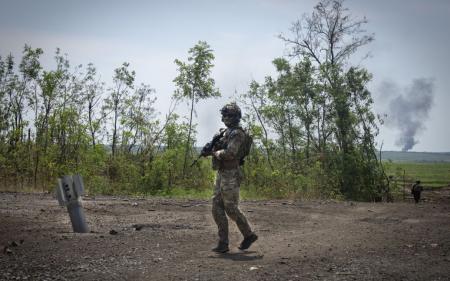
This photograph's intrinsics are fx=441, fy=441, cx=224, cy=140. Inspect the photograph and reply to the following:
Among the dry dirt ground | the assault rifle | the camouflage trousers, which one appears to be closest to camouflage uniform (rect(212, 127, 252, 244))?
the camouflage trousers

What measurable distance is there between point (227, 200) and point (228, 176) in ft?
1.08

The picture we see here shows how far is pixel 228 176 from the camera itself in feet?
20.0

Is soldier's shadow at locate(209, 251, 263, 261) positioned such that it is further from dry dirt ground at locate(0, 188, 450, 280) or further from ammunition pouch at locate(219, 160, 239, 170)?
ammunition pouch at locate(219, 160, 239, 170)

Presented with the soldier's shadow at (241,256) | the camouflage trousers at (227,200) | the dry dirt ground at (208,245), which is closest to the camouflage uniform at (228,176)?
the camouflage trousers at (227,200)

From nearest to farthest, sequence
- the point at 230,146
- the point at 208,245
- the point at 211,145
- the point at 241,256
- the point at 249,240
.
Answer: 1. the point at 241,256
2. the point at 230,146
3. the point at 249,240
4. the point at 211,145
5. the point at 208,245

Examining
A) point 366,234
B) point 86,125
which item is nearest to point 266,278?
point 366,234

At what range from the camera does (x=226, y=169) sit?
614 cm

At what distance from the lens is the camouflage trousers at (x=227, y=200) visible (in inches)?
239

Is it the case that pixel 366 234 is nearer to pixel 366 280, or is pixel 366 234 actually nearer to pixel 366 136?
pixel 366 280

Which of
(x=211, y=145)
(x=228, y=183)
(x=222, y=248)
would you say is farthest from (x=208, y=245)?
(x=211, y=145)

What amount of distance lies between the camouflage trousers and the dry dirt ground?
0.36 m

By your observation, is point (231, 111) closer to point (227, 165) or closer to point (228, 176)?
point (227, 165)

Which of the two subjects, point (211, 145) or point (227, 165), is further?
point (211, 145)

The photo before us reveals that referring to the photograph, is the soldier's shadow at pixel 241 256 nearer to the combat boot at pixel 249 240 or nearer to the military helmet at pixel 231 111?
the combat boot at pixel 249 240
